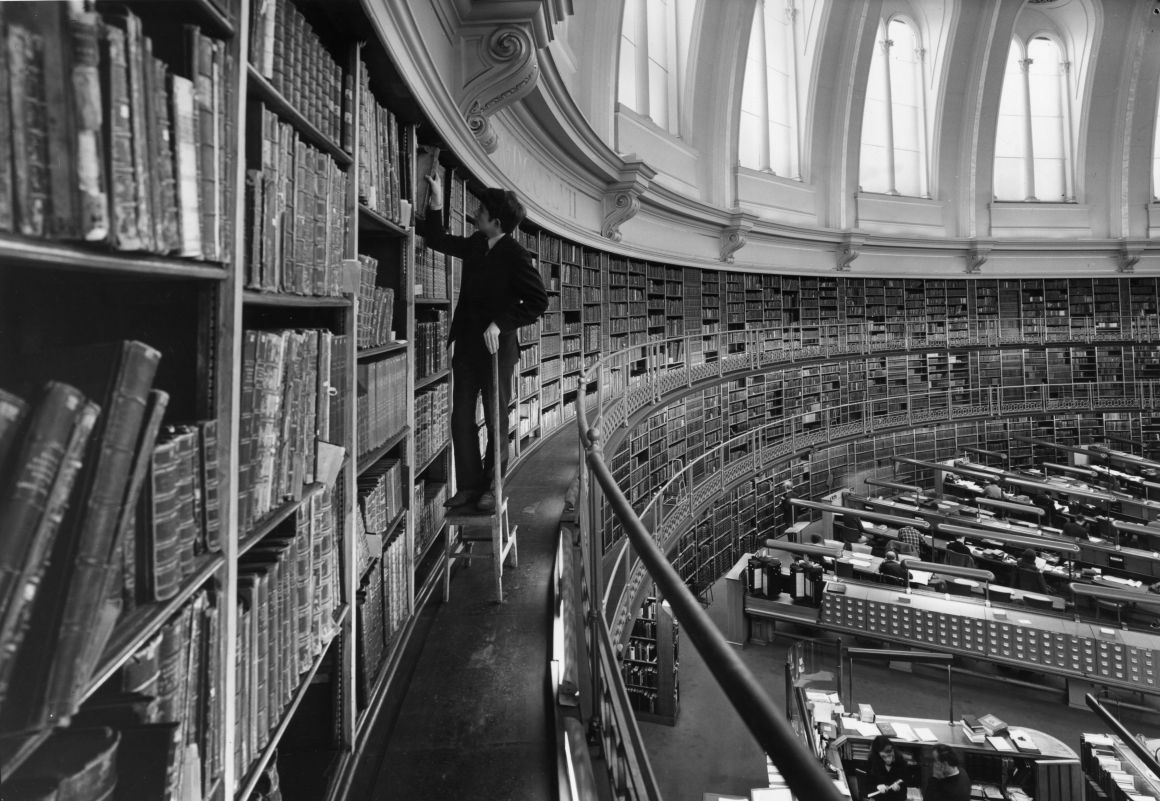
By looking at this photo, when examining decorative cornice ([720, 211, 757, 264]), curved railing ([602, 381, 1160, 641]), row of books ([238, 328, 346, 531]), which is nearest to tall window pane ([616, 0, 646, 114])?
decorative cornice ([720, 211, 757, 264])

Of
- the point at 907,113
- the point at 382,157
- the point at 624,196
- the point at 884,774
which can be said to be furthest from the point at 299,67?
the point at 907,113

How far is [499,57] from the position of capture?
3.09 meters

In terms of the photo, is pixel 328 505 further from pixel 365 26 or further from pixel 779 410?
pixel 779 410

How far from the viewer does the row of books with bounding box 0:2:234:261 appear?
1.85 ft

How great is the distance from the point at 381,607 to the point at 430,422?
33.1 inches

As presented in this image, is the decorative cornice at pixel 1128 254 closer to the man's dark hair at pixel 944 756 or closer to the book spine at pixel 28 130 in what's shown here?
the man's dark hair at pixel 944 756

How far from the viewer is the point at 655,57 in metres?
8.25

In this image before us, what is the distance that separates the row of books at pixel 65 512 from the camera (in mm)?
554

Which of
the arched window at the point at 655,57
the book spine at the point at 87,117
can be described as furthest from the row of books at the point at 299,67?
the arched window at the point at 655,57

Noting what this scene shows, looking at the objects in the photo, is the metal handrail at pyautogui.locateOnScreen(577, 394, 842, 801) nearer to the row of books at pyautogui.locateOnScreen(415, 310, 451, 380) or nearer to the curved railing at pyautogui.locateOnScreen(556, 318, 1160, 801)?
the curved railing at pyautogui.locateOnScreen(556, 318, 1160, 801)

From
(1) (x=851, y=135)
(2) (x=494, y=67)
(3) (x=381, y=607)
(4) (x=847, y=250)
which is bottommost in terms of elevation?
(3) (x=381, y=607)

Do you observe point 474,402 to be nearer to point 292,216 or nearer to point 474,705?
point 474,705

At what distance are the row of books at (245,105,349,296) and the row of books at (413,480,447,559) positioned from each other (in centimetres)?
106

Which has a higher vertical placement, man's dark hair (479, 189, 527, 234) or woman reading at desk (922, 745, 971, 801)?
man's dark hair (479, 189, 527, 234)
